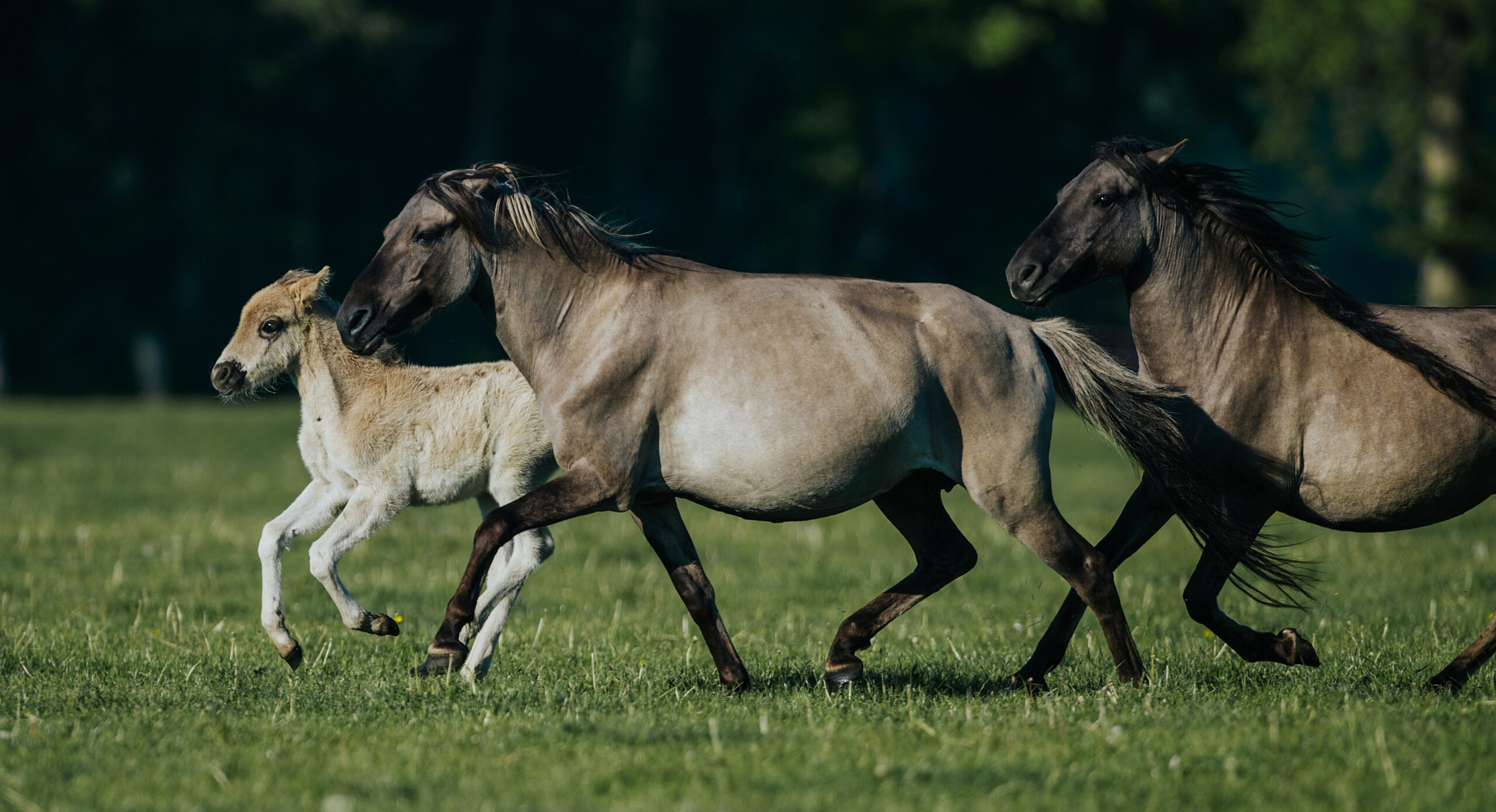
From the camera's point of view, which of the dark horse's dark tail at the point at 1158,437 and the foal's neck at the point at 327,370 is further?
the foal's neck at the point at 327,370

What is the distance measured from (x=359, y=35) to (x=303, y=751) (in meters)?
29.1

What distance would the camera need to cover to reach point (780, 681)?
6.45 meters

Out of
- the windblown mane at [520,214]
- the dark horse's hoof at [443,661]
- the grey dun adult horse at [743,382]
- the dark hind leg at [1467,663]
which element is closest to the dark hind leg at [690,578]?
the grey dun adult horse at [743,382]

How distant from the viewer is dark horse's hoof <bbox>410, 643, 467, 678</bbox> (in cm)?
571

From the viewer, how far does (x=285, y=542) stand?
686 centimetres

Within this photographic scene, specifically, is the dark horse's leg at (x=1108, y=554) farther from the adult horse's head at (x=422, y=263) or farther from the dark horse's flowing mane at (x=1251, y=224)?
the adult horse's head at (x=422, y=263)

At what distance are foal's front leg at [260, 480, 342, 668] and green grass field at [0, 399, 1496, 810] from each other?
194 millimetres

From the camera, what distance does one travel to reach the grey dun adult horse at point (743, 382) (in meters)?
5.71

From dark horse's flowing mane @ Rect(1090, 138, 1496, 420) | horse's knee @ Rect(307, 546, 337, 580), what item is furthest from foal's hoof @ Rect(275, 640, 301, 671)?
dark horse's flowing mane @ Rect(1090, 138, 1496, 420)

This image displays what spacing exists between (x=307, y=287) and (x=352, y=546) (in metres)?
1.58

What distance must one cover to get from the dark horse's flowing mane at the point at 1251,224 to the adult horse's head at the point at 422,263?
9.35 feet

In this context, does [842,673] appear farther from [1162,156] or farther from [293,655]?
[1162,156]

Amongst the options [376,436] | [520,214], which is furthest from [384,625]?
[520,214]

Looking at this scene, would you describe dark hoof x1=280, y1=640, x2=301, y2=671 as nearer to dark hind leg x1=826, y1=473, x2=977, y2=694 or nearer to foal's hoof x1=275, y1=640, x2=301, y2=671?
foal's hoof x1=275, y1=640, x2=301, y2=671
